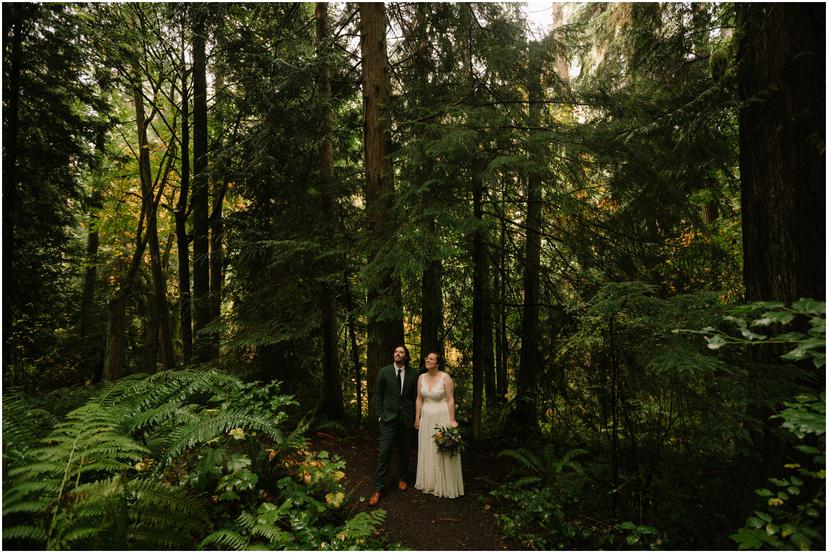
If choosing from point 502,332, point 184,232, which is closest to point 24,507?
point 502,332

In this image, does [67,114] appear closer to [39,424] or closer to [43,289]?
[43,289]

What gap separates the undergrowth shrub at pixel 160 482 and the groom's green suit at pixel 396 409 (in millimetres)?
1054

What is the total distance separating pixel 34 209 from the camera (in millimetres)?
8055

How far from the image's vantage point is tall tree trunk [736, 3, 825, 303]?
396 centimetres

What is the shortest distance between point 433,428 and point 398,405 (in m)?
0.60

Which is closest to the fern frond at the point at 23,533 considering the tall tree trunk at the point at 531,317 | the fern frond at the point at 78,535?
the fern frond at the point at 78,535

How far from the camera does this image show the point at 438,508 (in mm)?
5297

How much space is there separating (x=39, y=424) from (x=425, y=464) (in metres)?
4.58

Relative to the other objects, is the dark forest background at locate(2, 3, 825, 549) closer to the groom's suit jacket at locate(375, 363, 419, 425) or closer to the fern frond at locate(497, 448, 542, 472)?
the fern frond at locate(497, 448, 542, 472)

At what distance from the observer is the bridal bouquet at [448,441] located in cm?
533

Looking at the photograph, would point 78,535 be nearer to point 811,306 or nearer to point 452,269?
point 811,306

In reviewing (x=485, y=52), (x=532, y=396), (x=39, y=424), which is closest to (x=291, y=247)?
(x=39, y=424)

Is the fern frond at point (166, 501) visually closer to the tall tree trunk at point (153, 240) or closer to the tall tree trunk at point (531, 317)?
the tall tree trunk at point (531, 317)

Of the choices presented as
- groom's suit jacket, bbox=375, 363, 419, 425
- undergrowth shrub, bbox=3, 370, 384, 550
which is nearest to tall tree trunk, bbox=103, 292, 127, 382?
undergrowth shrub, bbox=3, 370, 384, 550
